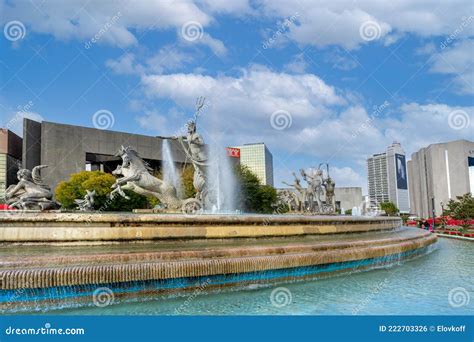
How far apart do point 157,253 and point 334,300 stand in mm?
3399

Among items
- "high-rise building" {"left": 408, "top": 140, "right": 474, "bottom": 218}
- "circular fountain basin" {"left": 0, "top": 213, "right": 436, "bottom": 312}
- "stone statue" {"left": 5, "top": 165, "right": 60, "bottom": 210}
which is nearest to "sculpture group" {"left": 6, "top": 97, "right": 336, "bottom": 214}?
"stone statue" {"left": 5, "top": 165, "right": 60, "bottom": 210}

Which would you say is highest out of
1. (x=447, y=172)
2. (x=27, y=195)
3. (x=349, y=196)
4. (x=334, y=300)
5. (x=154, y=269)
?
(x=447, y=172)

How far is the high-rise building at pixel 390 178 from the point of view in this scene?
150 metres

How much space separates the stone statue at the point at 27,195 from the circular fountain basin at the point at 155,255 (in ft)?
9.60

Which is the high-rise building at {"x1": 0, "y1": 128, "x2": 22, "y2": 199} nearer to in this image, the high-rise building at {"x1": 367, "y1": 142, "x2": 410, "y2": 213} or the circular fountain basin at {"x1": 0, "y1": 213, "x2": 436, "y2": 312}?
the circular fountain basin at {"x1": 0, "y1": 213, "x2": 436, "y2": 312}

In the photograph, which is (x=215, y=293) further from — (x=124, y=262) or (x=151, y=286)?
(x=124, y=262)

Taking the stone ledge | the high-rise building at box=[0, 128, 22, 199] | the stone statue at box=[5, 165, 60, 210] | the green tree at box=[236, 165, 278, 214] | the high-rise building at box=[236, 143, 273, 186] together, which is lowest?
the stone ledge

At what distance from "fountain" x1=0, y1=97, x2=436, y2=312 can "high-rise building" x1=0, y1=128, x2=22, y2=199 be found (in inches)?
1587

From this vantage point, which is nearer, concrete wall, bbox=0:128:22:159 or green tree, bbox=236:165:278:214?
concrete wall, bbox=0:128:22:159

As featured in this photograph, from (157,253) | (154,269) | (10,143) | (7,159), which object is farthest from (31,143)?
(154,269)

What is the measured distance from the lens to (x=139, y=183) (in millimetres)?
14445

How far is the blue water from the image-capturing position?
21.8 ft

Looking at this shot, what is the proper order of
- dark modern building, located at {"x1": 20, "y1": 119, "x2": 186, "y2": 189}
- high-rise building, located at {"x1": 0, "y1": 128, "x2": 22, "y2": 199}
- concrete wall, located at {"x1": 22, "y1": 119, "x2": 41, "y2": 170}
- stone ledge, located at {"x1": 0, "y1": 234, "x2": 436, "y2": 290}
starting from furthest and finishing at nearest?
dark modern building, located at {"x1": 20, "y1": 119, "x2": 186, "y2": 189}, concrete wall, located at {"x1": 22, "y1": 119, "x2": 41, "y2": 170}, high-rise building, located at {"x1": 0, "y1": 128, "x2": 22, "y2": 199}, stone ledge, located at {"x1": 0, "y1": 234, "x2": 436, "y2": 290}

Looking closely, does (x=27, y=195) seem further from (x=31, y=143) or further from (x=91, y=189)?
(x=31, y=143)
